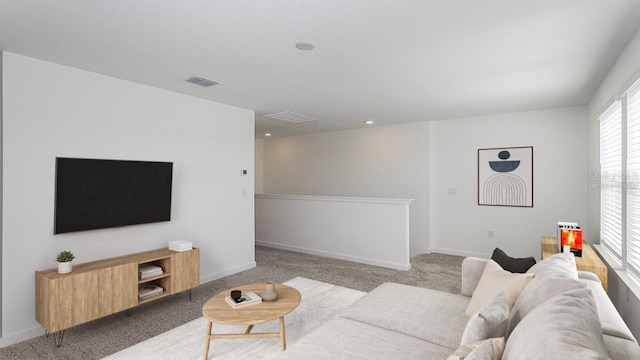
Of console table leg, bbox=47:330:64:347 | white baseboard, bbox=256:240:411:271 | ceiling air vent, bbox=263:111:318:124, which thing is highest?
ceiling air vent, bbox=263:111:318:124

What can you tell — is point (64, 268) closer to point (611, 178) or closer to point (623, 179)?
point (623, 179)

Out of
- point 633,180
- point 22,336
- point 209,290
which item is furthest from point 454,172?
point 22,336

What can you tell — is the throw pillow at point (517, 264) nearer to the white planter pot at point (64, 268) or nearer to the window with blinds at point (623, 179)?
the window with blinds at point (623, 179)

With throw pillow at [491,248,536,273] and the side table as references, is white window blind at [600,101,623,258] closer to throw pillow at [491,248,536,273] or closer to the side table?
the side table

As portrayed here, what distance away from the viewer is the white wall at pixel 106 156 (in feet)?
9.18

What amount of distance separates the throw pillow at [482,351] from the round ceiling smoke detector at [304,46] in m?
2.21

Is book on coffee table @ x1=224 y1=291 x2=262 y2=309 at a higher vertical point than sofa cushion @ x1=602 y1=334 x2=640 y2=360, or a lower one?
lower

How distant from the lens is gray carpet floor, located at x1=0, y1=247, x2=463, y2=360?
2693 millimetres

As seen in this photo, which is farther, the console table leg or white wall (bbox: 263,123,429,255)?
white wall (bbox: 263,123,429,255)

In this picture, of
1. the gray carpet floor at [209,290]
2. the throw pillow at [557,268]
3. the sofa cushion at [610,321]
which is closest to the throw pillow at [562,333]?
the sofa cushion at [610,321]

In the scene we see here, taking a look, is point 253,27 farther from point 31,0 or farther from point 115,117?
point 115,117

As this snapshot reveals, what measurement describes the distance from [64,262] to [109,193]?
0.77 m

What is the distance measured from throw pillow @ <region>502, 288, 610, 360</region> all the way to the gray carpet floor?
2.88 m

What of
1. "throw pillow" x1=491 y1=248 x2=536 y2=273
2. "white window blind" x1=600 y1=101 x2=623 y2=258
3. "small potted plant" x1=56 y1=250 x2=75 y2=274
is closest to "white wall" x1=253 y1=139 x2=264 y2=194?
"small potted plant" x1=56 y1=250 x2=75 y2=274
